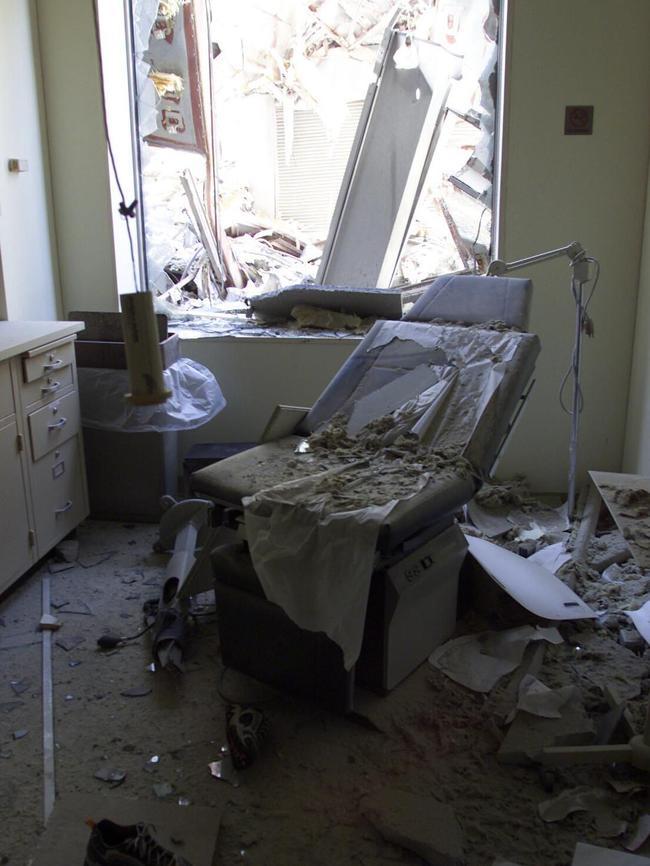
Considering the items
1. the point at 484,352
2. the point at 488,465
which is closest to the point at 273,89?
the point at 484,352

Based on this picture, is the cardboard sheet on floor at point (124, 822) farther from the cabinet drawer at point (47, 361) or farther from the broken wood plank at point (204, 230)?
the broken wood plank at point (204, 230)

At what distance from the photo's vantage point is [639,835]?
68.7 inches

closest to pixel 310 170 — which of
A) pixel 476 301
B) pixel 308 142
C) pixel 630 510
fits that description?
pixel 308 142

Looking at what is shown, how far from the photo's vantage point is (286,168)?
4785 millimetres

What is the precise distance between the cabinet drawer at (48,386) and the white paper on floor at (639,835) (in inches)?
87.0

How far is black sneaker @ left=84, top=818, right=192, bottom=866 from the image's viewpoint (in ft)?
4.92

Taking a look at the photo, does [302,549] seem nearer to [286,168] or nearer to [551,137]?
[551,137]

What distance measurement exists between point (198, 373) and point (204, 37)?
185 cm

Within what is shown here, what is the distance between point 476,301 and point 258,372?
1316 mm

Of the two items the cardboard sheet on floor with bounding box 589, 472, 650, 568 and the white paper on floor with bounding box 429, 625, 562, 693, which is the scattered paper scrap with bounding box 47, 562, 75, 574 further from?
the cardboard sheet on floor with bounding box 589, 472, 650, 568

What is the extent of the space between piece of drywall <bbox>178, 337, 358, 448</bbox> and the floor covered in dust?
133 centimetres

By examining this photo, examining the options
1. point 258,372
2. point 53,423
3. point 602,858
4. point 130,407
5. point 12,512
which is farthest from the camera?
point 258,372

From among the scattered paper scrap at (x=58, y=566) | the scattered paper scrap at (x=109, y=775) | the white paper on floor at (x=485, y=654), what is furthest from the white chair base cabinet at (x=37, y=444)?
the white paper on floor at (x=485, y=654)

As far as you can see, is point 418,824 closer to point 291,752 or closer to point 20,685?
point 291,752
